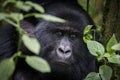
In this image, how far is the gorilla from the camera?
127 inches

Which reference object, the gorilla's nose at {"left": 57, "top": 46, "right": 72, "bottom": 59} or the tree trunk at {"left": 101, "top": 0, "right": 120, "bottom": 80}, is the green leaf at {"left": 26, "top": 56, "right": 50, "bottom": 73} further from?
the tree trunk at {"left": 101, "top": 0, "right": 120, "bottom": 80}

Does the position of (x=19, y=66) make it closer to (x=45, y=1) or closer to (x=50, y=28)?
(x=50, y=28)

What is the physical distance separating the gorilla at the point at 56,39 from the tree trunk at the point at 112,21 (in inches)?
9.1

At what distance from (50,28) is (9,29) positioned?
1.31 ft

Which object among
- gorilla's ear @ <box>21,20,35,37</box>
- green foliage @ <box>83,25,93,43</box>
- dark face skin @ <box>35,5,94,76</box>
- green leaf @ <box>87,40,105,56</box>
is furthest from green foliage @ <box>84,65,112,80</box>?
gorilla's ear @ <box>21,20,35,37</box>

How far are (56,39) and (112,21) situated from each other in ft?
1.80

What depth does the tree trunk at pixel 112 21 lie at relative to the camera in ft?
10.4

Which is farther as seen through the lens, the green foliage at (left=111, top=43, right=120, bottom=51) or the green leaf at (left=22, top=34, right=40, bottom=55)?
the green foliage at (left=111, top=43, right=120, bottom=51)

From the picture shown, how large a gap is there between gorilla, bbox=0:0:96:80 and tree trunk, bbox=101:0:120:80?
231 millimetres

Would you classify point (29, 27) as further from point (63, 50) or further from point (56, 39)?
point (63, 50)

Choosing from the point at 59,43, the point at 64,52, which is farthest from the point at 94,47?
the point at 59,43

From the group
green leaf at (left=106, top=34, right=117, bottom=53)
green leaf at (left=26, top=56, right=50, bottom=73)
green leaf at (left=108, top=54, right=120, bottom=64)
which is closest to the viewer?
green leaf at (left=26, top=56, right=50, bottom=73)

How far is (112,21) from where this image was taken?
3205 millimetres

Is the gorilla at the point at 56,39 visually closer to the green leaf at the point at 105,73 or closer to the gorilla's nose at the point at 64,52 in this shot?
the gorilla's nose at the point at 64,52
